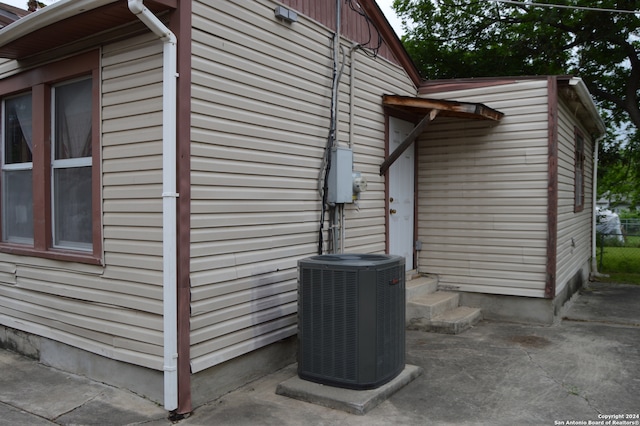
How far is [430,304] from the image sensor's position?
20.6 ft

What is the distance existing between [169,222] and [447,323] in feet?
12.0

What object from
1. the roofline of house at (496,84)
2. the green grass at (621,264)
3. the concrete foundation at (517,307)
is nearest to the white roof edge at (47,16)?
the roofline of house at (496,84)

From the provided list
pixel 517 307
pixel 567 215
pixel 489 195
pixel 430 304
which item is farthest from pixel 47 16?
pixel 567 215

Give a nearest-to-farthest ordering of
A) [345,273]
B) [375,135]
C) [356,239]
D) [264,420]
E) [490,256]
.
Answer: [264,420]
[345,273]
[356,239]
[375,135]
[490,256]

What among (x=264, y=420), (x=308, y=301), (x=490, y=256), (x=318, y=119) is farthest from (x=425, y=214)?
(x=264, y=420)

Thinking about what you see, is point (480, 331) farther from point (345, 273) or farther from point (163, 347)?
point (163, 347)

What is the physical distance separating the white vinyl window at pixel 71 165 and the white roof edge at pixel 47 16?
0.53m

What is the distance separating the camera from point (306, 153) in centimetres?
506

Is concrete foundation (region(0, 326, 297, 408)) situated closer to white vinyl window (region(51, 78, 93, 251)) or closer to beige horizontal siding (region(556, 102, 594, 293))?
white vinyl window (region(51, 78, 93, 251))

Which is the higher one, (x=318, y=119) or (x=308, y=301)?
(x=318, y=119)

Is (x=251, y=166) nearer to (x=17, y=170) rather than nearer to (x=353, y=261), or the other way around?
(x=353, y=261)

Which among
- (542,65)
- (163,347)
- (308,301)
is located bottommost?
(163,347)

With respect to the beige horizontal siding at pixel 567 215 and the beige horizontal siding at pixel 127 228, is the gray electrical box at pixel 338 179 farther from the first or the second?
the beige horizontal siding at pixel 567 215

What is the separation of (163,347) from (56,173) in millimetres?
1995
